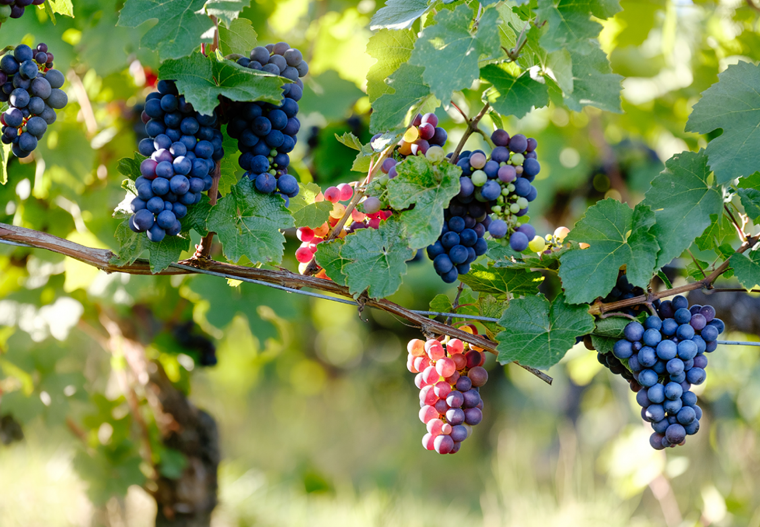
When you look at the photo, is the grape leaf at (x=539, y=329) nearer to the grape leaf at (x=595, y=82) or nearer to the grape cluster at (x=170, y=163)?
the grape leaf at (x=595, y=82)

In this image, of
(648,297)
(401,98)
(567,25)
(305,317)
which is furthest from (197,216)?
(305,317)

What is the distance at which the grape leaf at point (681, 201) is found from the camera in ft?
2.86

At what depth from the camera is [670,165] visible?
914mm

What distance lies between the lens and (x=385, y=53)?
95 cm

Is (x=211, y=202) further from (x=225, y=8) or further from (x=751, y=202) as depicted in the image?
→ (x=751, y=202)

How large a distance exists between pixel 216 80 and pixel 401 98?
0.88 ft

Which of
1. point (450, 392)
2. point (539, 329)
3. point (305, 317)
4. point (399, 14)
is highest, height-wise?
point (399, 14)

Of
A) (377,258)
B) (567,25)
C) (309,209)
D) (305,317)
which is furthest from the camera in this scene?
(305,317)

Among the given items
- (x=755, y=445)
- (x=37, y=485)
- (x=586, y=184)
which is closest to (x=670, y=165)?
(x=586, y=184)

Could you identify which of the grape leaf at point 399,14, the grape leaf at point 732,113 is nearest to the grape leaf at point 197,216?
the grape leaf at point 399,14

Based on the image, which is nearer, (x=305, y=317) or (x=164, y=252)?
(x=164, y=252)

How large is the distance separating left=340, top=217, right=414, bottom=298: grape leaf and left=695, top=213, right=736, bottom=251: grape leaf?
531 millimetres

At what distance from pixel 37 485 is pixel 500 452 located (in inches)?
136

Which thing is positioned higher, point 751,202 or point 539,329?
point 751,202
